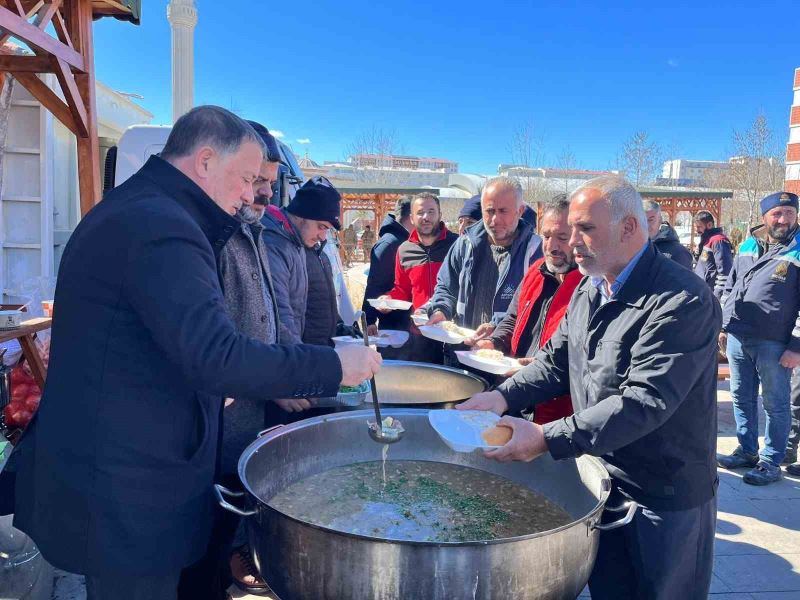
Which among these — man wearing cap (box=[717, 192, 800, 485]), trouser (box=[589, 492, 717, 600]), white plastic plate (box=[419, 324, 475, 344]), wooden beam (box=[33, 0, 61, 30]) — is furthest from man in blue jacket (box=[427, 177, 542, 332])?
wooden beam (box=[33, 0, 61, 30])

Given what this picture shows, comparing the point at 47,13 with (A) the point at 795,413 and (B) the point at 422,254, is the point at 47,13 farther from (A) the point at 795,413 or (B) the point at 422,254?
(A) the point at 795,413

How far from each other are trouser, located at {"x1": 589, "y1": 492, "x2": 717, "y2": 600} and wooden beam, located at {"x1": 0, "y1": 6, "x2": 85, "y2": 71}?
4746 millimetres

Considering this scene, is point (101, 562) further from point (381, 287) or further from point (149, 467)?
point (381, 287)

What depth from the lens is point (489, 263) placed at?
3.95m

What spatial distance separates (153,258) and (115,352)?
0.25 metres

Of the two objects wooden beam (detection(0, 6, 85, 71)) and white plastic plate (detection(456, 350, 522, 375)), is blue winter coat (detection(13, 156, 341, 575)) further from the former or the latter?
wooden beam (detection(0, 6, 85, 71))

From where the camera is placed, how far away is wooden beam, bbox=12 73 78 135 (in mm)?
5430

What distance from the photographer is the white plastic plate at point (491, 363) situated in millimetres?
2758

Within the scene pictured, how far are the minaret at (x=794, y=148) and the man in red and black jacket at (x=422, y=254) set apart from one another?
15.5 meters

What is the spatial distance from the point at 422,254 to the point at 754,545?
305cm

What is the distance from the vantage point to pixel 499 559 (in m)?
1.24

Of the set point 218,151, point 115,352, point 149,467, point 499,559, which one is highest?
point 218,151

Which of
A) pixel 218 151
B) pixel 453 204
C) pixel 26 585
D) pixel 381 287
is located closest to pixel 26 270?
pixel 381 287

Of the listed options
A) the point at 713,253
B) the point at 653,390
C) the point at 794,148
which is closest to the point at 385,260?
the point at 653,390
